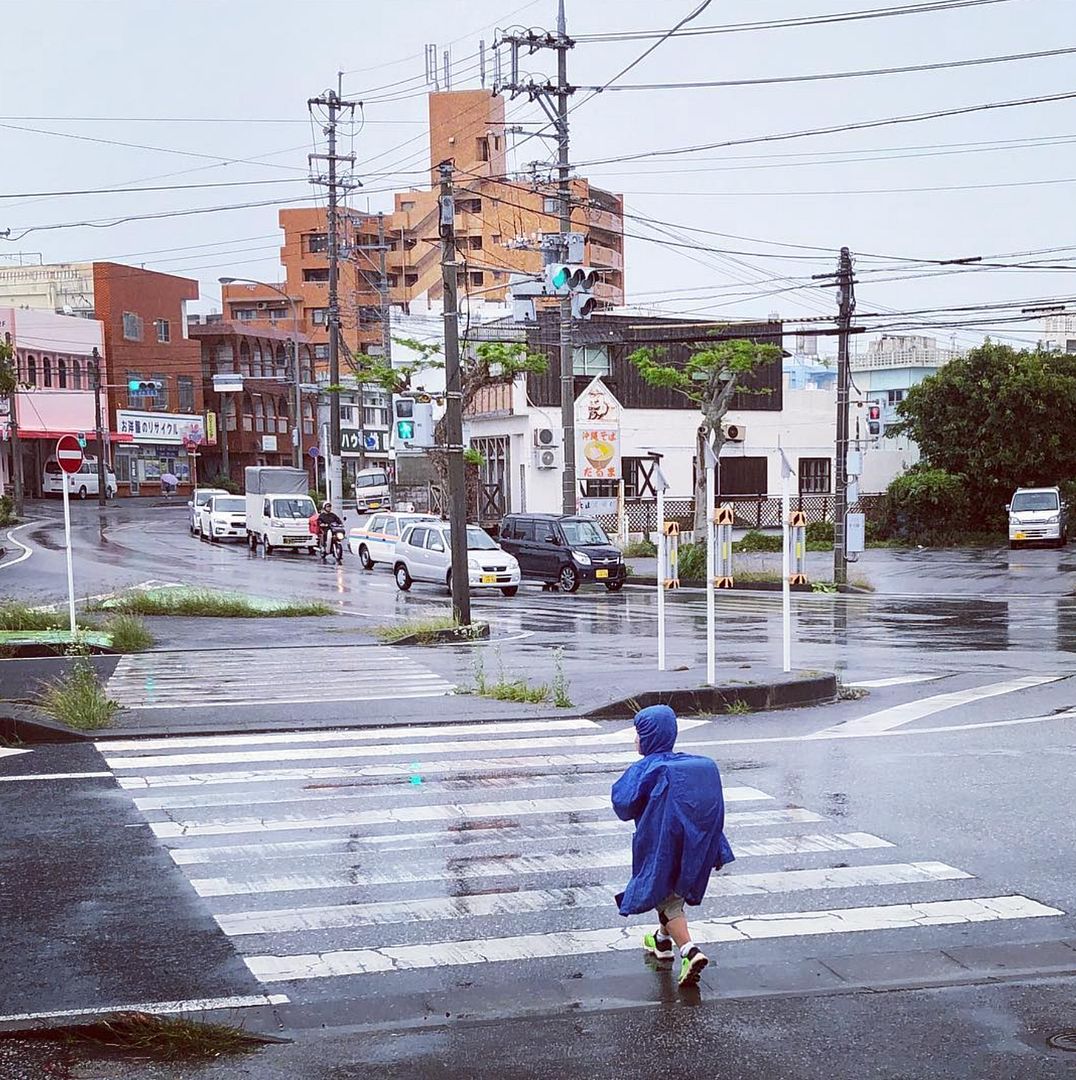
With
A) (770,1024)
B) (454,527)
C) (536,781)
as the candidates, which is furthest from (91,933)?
(454,527)

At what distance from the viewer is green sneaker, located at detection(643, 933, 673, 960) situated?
650 centimetres

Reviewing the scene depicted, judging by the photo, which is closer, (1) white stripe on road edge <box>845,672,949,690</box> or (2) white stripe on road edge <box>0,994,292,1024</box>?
(2) white stripe on road edge <box>0,994,292,1024</box>

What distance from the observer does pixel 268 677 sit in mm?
17391

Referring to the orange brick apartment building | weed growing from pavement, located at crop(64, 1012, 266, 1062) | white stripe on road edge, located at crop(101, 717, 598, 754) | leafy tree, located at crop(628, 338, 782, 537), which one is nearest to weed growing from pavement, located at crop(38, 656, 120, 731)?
white stripe on road edge, located at crop(101, 717, 598, 754)

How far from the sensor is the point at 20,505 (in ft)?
211

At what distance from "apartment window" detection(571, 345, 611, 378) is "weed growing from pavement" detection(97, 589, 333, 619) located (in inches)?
1179

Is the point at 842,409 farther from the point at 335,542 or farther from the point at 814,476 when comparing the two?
the point at 814,476

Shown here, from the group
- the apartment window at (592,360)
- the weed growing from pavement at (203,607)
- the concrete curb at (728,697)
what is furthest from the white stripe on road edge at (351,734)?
the apartment window at (592,360)

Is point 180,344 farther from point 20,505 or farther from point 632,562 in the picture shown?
point 632,562

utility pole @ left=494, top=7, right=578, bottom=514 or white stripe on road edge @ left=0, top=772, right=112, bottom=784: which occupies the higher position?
utility pole @ left=494, top=7, right=578, bottom=514

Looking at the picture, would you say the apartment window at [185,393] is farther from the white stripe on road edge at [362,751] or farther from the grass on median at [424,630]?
the white stripe on road edge at [362,751]

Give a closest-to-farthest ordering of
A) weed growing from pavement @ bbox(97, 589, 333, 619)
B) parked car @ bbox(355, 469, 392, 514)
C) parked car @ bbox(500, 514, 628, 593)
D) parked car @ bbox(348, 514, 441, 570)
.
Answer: weed growing from pavement @ bbox(97, 589, 333, 619), parked car @ bbox(500, 514, 628, 593), parked car @ bbox(348, 514, 441, 570), parked car @ bbox(355, 469, 392, 514)

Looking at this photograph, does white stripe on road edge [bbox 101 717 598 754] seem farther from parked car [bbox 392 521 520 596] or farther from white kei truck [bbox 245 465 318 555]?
white kei truck [bbox 245 465 318 555]

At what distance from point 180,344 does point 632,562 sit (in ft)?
166
